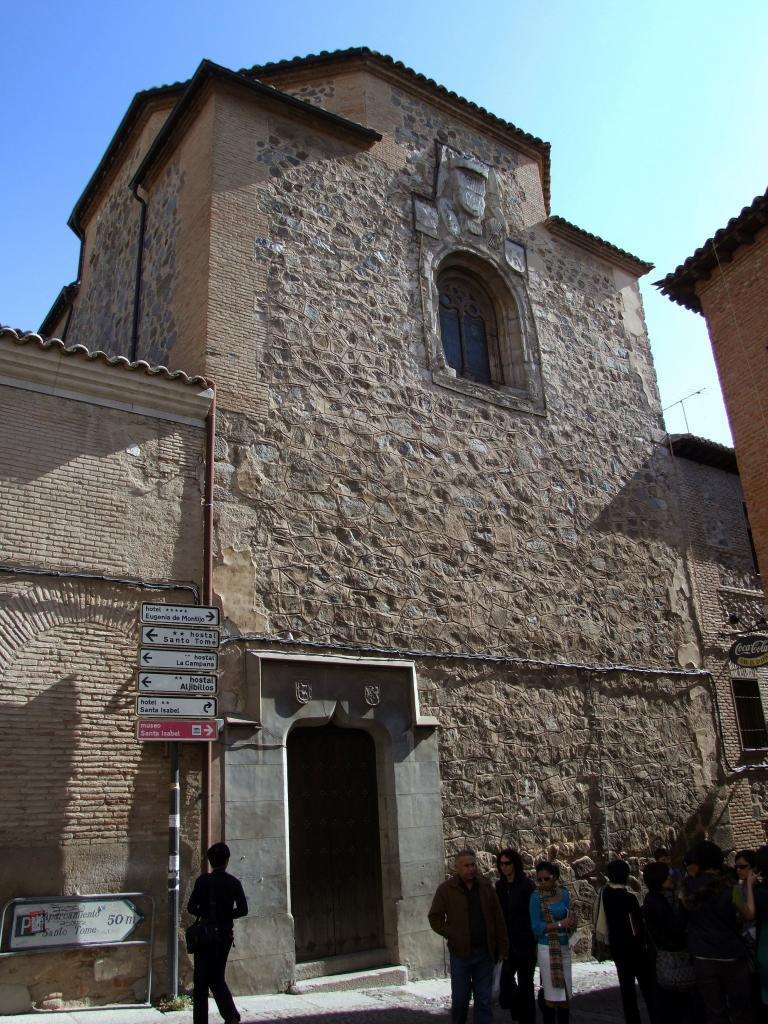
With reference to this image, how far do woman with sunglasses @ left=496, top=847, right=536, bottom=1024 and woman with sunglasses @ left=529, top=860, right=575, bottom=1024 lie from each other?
0.20m

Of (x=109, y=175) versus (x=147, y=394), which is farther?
(x=109, y=175)

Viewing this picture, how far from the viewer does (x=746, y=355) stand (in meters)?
11.7

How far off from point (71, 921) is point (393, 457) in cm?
589

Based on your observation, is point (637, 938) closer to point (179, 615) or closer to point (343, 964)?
point (343, 964)

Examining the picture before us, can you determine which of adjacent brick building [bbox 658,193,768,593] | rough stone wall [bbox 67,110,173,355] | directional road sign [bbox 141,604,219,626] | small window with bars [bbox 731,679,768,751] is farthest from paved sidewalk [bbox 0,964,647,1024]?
rough stone wall [bbox 67,110,173,355]

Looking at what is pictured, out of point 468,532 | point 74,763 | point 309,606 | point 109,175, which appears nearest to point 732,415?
point 468,532

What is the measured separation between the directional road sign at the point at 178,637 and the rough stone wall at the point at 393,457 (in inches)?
38.5

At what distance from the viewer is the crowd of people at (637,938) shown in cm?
509

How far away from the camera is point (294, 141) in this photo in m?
11.3

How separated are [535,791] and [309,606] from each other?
137 inches

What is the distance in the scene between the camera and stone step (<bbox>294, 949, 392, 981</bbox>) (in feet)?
25.7

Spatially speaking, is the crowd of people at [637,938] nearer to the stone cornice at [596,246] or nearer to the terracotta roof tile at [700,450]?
the terracotta roof tile at [700,450]

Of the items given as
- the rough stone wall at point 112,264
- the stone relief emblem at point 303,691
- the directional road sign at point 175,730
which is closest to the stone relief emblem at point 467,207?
the rough stone wall at point 112,264

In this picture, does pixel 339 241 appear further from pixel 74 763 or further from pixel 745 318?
pixel 74 763
